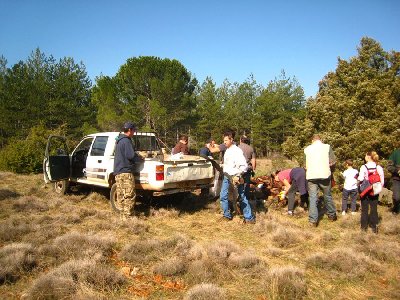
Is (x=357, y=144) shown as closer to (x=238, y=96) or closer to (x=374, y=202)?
(x=374, y=202)

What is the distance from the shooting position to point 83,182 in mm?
9242

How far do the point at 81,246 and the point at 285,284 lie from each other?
313 cm

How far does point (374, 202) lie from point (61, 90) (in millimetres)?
28180

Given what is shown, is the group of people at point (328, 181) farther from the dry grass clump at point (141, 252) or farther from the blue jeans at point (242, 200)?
the dry grass clump at point (141, 252)

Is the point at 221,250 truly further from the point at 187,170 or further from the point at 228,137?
the point at 187,170

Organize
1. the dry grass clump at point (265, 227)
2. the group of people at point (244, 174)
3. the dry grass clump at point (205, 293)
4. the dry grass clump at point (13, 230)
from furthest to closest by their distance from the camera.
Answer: the group of people at point (244, 174), the dry grass clump at point (265, 227), the dry grass clump at point (13, 230), the dry grass clump at point (205, 293)

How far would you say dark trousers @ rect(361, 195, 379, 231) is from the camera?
6.18m

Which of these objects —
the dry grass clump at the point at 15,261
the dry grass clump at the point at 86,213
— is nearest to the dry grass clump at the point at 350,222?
the dry grass clump at the point at 86,213

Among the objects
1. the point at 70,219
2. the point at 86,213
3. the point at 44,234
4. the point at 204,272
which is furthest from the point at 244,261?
the point at 86,213

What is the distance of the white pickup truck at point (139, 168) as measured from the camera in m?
7.18

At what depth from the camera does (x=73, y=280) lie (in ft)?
12.4

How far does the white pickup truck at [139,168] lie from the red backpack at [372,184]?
3.60 meters

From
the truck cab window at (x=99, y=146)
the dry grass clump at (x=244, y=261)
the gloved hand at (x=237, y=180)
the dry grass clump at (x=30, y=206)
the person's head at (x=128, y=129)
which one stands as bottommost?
the dry grass clump at (x=244, y=261)

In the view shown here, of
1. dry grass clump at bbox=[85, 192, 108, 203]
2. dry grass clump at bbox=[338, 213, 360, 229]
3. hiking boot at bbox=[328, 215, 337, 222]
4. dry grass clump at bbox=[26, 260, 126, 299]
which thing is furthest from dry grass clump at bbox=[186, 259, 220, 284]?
dry grass clump at bbox=[85, 192, 108, 203]
